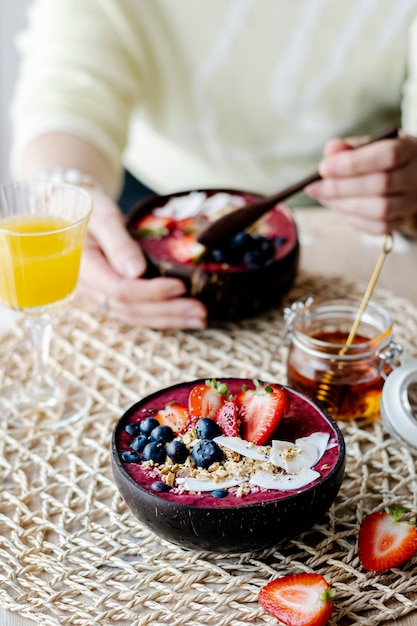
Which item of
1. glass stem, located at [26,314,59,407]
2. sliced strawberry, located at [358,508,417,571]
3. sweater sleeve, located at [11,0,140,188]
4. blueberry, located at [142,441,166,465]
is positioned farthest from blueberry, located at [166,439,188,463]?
sweater sleeve, located at [11,0,140,188]

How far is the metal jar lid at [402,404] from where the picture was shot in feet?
3.33

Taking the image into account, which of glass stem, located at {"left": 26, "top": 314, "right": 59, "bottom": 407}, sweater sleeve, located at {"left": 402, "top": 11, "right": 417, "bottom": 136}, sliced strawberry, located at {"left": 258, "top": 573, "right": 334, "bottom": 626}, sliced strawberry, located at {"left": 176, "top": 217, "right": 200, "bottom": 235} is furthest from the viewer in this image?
sweater sleeve, located at {"left": 402, "top": 11, "right": 417, "bottom": 136}

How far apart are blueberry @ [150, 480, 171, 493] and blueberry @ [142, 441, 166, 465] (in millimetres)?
40

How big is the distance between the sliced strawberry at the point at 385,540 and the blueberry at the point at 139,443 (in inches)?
10.9

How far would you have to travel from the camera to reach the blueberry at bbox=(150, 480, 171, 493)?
2.75ft

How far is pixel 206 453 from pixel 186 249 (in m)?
0.55

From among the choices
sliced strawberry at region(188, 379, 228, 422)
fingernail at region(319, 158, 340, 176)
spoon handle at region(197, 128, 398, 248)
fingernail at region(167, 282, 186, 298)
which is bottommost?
fingernail at region(167, 282, 186, 298)

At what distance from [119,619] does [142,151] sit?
1495 millimetres

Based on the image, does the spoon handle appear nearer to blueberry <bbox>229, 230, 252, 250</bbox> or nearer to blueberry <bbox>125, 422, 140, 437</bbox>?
blueberry <bbox>229, 230, 252, 250</bbox>

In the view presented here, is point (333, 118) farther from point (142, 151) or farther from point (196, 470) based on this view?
point (196, 470)

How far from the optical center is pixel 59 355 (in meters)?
1.30

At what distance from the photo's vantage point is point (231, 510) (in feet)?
2.61

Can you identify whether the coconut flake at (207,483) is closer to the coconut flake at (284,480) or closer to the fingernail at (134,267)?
the coconut flake at (284,480)

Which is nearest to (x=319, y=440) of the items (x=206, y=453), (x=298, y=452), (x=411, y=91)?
(x=298, y=452)
